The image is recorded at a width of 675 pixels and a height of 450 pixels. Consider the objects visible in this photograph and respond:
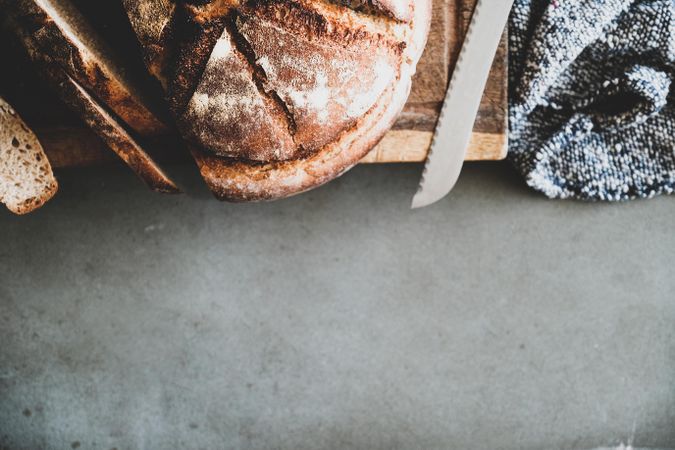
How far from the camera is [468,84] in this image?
1088 millimetres

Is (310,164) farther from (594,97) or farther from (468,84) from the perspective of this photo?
(594,97)

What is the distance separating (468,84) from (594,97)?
1.11 feet

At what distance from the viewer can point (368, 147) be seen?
0.94 meters

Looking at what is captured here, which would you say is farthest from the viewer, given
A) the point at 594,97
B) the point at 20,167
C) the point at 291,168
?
the point at 594,97

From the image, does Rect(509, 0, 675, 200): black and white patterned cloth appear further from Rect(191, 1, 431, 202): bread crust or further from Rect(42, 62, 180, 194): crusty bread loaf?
Rect(42, 62, 180, 194): crusty bread loaf

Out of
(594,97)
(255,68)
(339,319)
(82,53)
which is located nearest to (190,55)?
(255,68)

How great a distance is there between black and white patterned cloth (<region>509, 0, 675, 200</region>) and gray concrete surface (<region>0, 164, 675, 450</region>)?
10 cm

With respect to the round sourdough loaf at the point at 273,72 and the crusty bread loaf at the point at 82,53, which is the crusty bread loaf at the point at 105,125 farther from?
the round sourdough loaf at the point at 273,72

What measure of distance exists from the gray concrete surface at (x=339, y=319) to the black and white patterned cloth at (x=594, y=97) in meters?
0.10

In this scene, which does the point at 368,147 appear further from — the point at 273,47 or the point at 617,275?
the point at 617,275

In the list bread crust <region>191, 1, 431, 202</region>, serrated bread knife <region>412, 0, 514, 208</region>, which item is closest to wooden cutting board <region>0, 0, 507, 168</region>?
serrated bread knife <region>412, 0, 514, 208</region>

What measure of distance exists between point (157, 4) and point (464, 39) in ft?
2.00

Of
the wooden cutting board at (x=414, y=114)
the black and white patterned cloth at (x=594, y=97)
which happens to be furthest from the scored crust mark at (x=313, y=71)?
the black and white patterned cloth at (x=594, y=97)

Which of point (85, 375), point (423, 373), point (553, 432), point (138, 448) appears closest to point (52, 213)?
point (85, 375)
